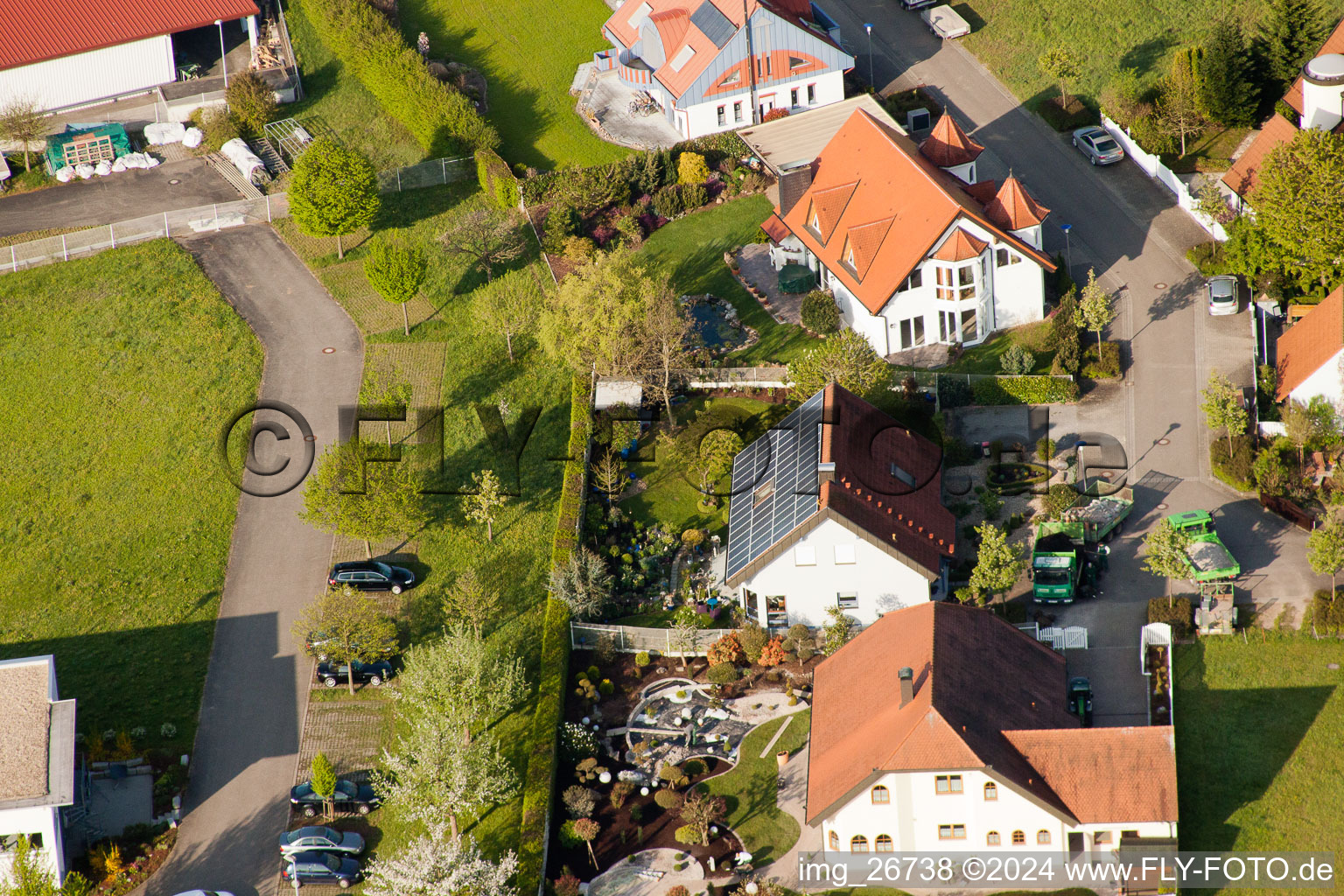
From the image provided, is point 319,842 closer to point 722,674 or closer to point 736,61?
point 722,674

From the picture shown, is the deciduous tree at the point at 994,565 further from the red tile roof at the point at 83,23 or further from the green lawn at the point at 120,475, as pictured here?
the red tile roof at the point at 83,23

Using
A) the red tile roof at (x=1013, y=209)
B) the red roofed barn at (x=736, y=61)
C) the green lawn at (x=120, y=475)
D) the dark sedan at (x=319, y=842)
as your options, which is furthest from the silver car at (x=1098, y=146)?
the dark sedan at (x=319, y=842)

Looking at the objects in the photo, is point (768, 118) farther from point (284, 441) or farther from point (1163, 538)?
point (1163, 538)

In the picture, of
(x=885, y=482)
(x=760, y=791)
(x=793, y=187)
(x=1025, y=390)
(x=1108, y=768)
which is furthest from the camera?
(x=793, y=187)

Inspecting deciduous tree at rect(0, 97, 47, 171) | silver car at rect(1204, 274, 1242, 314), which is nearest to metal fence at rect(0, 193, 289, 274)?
deciduous tree at rect(0, 97, 47, 171)

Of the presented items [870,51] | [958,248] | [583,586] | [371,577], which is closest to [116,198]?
[371,577]

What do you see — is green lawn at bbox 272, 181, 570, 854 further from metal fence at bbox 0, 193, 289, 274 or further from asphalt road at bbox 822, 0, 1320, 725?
asphalt road at bbox 822, 0, 1320, 725
